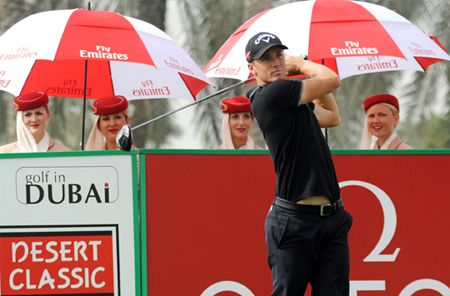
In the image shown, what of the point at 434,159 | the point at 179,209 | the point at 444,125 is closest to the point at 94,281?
the point at 179,209

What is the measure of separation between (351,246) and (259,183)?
835 mm

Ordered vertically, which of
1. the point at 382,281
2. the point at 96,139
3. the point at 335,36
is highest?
the point at 335,36

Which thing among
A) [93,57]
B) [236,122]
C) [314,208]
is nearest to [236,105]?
[236,122]

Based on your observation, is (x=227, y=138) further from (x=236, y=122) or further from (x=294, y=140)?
(x=294, y=140)

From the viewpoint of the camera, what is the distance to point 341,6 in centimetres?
500

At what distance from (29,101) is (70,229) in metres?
1.56

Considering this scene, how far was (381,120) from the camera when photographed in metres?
5.62

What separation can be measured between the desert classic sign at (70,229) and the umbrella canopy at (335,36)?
1.33 meters

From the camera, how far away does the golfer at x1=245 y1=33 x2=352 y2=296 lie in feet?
10.6

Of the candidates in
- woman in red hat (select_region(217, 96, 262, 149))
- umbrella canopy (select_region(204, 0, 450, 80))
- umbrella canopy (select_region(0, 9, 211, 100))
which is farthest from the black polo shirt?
woman in red hat (select_region(217, 96, 262, 149))

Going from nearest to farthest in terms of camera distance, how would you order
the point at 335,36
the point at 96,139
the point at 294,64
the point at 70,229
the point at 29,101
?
the point at 294,64 → the point at 70,229 → the point at 335,36 → the point at 29,101 → the point at 96,139

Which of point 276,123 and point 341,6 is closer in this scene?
point 276,123

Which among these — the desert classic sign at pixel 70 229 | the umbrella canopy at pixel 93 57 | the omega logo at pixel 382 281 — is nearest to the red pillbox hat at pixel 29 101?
the umbrella canopy at pixel 93 57

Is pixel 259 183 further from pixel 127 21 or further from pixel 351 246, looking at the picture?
pixel 127 21
